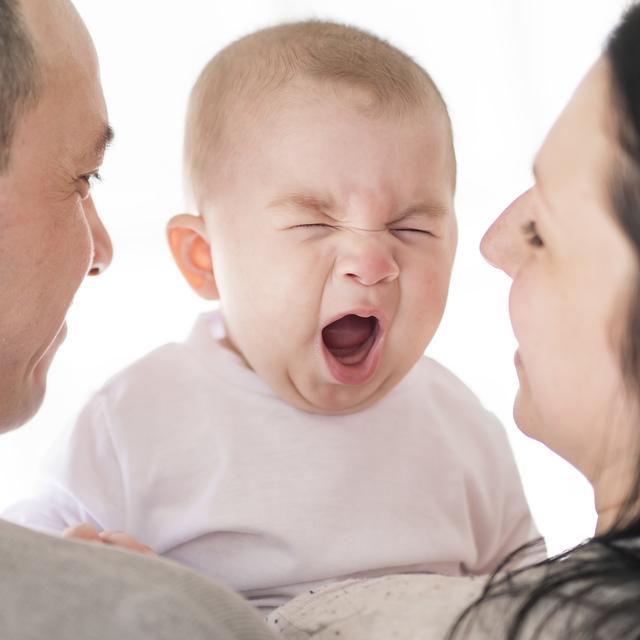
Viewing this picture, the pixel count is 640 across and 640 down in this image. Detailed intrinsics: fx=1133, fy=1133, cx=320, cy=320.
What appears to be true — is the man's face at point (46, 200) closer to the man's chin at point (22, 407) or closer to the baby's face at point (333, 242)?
the man's chin at point (22, 407)

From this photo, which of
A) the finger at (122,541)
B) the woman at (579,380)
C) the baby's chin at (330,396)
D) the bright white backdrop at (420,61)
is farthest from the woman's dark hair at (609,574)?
the bright white backdrop at (420,61)

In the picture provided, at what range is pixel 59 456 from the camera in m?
1.73

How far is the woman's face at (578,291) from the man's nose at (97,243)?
687 millimetres

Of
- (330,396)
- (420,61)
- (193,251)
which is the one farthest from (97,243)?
(420,61)

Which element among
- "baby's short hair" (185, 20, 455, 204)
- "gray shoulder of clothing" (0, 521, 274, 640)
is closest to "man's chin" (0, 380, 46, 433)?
"baby's short hair" (185, 20, 455, 204)

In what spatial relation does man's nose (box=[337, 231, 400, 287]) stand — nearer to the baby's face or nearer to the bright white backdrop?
the baby's face

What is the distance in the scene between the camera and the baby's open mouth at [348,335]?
1.78 metres

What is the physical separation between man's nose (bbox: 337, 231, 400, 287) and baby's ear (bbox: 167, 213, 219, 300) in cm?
28

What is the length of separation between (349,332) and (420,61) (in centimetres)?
160

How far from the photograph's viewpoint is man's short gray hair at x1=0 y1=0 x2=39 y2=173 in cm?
134

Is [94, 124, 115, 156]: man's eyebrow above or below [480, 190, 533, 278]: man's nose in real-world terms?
above

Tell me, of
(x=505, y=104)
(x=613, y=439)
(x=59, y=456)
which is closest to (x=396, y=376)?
(x=59, y=456)

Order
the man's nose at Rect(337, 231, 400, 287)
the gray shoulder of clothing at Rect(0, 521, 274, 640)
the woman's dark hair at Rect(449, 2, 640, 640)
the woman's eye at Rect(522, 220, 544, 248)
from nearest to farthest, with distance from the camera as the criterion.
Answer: the gray shoulder of clothing at Rect(0, 521, 274, 640)
the woman's dark hair at Rect(449, 2, 640, 640)
the woman's eye at Rect(522, 220, 544, 248)
the man's nose at Rect(337, 231, 400, 287)

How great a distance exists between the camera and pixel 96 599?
0.90m
